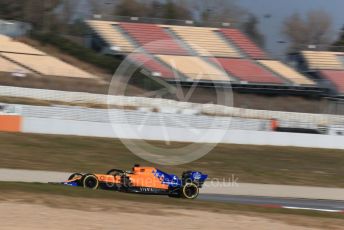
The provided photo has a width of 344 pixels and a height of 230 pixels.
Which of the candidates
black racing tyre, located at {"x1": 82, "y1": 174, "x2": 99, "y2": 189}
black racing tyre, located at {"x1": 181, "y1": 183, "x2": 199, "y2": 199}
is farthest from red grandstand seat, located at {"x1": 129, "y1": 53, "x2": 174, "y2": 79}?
black racing tyre, located at {"x1": 82, "y1": 174, "x2": 99, "y2": 189}

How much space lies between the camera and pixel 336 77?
5056 cm

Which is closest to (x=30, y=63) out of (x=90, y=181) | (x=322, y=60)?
(x=322, y=60)

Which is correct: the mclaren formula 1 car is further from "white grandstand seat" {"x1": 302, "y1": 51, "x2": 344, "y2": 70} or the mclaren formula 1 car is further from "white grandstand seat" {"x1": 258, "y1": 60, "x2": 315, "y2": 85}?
"white grandstand seat" {"x1": 302, "y1": 51, "x2": 344, "y2": 70}

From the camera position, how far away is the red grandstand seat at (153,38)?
49562mm

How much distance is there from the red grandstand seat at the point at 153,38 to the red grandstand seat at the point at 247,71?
3758mm

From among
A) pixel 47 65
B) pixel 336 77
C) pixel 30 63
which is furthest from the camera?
pixel 336 77

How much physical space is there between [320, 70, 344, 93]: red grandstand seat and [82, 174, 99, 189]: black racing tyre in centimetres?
A: 3720

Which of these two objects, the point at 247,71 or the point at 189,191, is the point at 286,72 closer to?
the point at 247,71

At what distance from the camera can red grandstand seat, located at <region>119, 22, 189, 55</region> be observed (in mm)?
49562

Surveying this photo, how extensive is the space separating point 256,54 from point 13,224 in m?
47.4

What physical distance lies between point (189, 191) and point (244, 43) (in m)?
42.0

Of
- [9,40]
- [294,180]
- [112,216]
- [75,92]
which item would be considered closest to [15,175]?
[112,216]

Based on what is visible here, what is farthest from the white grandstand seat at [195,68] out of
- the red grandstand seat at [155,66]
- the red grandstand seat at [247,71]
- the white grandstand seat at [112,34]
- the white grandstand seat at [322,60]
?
the white grandstand seat at [322,60]

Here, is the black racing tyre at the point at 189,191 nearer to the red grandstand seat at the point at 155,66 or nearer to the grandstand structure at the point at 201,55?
the grandstand structure at the point at 201,55
